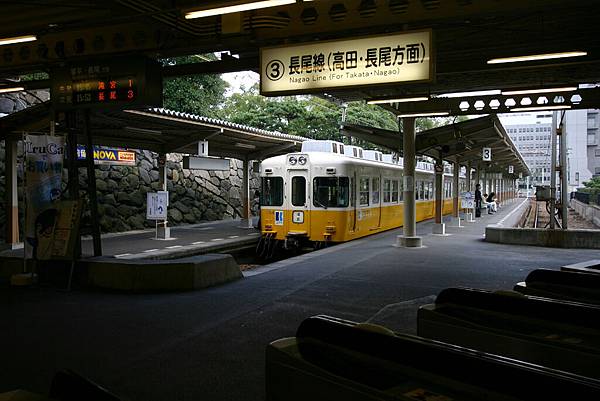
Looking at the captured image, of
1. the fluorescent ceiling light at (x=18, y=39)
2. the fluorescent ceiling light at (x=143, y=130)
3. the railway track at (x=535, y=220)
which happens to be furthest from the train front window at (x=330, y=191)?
the fluorescent ceiling light at (x=18, y=39)

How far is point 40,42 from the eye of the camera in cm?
Result: 776

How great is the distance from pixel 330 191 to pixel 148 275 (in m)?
7.23

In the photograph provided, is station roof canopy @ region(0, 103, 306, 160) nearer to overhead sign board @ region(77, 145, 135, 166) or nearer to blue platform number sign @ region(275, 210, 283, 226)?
overhead sign board @ region(77, 145, 135, 166)

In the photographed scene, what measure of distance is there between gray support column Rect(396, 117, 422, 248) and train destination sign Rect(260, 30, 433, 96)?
7563 millimetres

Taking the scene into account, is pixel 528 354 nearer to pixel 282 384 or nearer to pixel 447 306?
pixel 447 306

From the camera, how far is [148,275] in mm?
7621

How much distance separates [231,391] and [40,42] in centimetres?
635

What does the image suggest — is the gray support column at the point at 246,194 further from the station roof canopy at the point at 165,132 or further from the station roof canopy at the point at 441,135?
the station roof canopy at the point at 441,135

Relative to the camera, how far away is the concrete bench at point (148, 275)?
761 cm

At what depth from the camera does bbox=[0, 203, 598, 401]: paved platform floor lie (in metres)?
4.18

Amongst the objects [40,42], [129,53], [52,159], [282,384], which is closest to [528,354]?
[282,384]

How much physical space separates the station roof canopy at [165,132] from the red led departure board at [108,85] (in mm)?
1116

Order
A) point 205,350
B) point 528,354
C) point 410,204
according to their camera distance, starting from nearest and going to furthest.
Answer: point 528,354 < point 205,350 < point 410,204

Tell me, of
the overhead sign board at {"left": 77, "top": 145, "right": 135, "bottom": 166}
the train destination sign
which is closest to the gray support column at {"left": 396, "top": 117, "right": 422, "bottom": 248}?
the train destination sign
